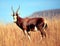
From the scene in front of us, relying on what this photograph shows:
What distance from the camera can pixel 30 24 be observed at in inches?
130

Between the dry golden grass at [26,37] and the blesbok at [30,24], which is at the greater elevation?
the blesbok at [30,24]

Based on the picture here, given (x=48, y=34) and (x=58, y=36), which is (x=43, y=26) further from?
(x=58, y=36)

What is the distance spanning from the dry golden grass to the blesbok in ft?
0.21

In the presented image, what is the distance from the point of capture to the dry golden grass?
2.74 m

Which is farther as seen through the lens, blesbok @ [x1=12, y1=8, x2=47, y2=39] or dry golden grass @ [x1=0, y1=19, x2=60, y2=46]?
blesbok @ [x1=12, y1=8, x2=47, y2=39]

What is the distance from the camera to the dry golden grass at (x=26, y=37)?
2738mm

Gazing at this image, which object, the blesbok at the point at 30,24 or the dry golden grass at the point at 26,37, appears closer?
the dry golden grass at the point at 26,37

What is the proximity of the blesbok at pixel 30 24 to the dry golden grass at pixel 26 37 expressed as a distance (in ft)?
0.21

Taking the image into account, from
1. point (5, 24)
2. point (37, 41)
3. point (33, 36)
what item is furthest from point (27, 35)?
point (5, 24)

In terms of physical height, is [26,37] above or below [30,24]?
below

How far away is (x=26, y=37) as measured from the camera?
10.3 ft

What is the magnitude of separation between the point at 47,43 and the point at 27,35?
619 mm

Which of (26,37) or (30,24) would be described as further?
(30,24)

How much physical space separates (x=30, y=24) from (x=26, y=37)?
0.77ft
